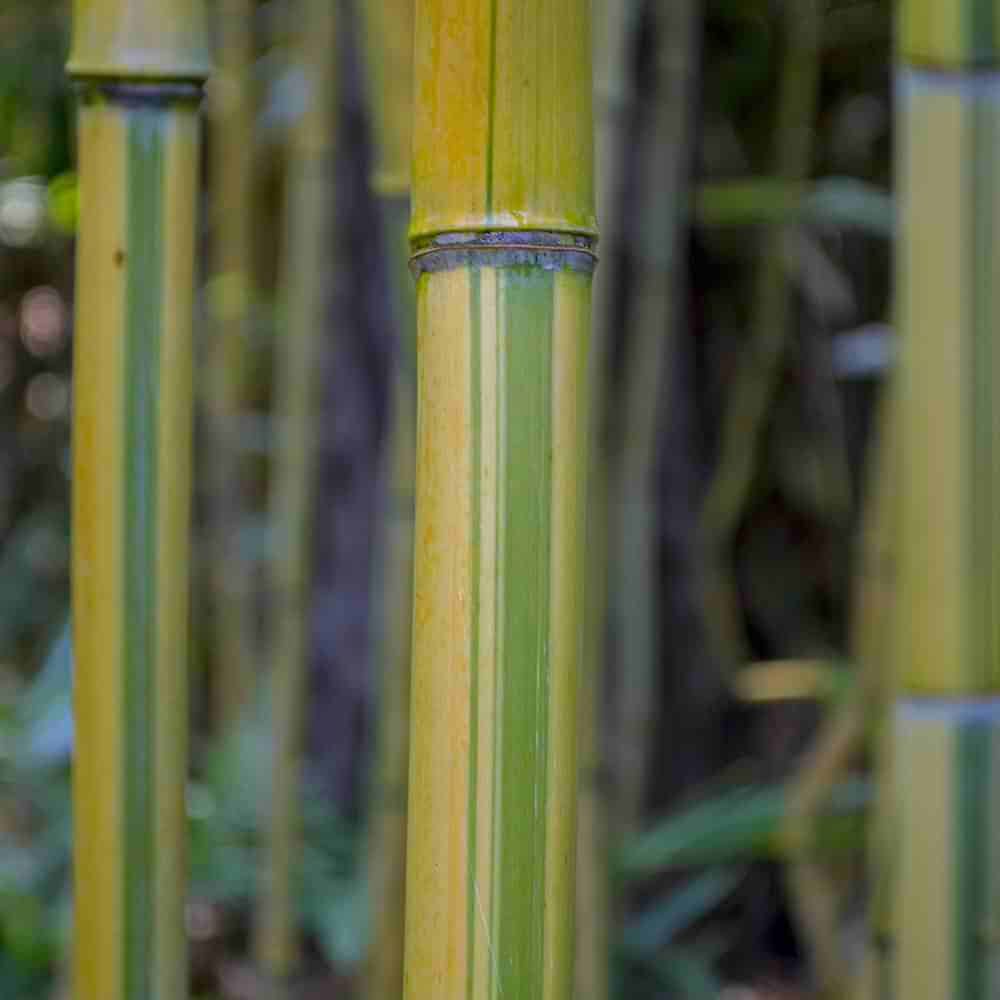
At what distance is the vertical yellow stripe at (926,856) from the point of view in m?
0.43

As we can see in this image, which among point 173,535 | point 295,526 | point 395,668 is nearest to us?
point 173,535

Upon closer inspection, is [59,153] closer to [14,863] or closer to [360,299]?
[360,299]

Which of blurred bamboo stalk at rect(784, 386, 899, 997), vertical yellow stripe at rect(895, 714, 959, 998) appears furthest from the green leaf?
vertical yellow stripe at rect(895, 714, 959, 998)

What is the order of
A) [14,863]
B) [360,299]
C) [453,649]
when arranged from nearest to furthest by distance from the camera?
1. [453,649]
2. [14,863]
3. [360,299]

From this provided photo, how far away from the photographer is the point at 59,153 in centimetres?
109

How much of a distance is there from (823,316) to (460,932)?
996mm

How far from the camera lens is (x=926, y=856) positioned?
1.44ft

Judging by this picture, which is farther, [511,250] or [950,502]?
[950,502]

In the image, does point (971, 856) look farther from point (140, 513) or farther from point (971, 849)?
point (140, 513)

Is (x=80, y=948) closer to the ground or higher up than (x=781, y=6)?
closer to the ground

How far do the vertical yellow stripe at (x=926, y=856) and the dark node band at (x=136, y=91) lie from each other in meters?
0.30

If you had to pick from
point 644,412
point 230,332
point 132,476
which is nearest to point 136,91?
point 132,476

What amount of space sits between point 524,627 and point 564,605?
11mm

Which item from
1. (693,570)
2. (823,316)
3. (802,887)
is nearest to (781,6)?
(823,316)
